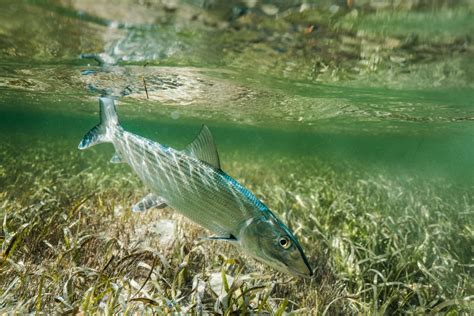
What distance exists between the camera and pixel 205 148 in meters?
3.78

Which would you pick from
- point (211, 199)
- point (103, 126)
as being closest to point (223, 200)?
point (211, 199)

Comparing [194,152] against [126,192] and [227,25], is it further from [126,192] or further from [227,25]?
[126,192]

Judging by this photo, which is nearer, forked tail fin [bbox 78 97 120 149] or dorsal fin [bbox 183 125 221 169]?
dorsal fin [bbox 183 125 221 169]

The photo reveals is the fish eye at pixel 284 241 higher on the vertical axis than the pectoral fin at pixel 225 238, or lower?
higher

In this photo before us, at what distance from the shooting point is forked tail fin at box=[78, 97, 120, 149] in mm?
5082

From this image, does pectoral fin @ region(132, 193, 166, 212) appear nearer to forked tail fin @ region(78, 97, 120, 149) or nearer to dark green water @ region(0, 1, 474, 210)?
forked tail fin @ region(78, 97, 120, 149)

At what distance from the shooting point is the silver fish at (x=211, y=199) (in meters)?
3.07

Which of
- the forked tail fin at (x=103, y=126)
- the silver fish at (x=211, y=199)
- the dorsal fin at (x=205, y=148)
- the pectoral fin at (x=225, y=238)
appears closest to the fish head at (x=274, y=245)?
the silver fish at (x=211, y=199)

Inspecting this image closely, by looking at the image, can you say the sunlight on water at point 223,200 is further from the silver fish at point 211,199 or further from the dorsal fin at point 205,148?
the dorsal fin at point 205,148

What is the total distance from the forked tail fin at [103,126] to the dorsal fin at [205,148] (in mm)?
1865

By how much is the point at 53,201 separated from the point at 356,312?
6.22 meters

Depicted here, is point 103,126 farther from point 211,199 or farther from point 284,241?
point 284,241

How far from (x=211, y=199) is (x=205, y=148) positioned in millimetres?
613

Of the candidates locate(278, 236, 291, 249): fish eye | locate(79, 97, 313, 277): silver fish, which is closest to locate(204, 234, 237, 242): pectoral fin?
locate(79, 97, 313, 277): silver fish
